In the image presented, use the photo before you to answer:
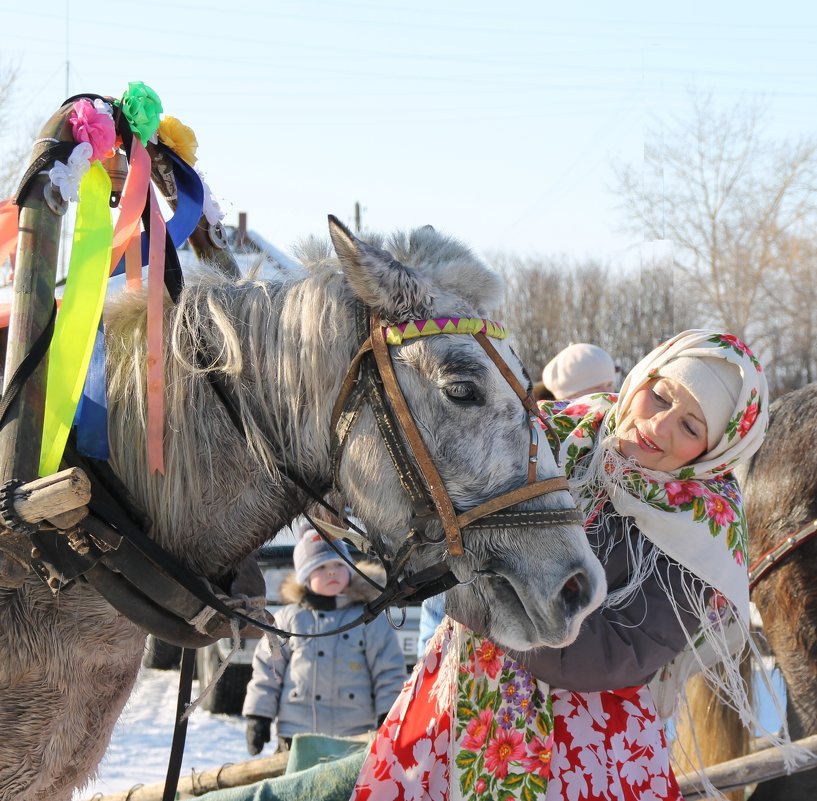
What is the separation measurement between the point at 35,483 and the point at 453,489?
0.75 metres

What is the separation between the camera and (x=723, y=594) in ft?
6.92

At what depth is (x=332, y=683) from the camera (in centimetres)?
A: 409

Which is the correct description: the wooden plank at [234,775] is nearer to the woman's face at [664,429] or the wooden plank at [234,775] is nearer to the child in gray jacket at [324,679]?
the child in gray jacket at [324,679]

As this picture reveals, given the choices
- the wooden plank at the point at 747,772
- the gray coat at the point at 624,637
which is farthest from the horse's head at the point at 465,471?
the wooden plank at the point at 747,772

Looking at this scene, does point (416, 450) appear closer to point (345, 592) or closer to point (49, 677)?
point (49, 677)

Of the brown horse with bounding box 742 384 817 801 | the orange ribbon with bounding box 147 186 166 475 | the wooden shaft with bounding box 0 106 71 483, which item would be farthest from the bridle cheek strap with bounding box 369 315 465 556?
the brown horse with bounding box 742 384 817 801

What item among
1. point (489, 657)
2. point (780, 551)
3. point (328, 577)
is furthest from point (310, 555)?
point (489, 657)

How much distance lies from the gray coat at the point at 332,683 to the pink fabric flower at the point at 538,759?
7.03ft

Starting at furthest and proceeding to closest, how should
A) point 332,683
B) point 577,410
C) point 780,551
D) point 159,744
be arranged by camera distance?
1. point 159,744
2. point 332,683
3. point 780,551
4. point 577,410

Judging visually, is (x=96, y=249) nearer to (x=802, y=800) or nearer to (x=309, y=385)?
(x=309, y=385)

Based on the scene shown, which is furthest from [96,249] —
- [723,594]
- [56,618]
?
[723,594]

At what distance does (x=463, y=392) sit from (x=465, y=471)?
0.15m

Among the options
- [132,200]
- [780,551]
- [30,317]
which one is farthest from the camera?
[780,551]

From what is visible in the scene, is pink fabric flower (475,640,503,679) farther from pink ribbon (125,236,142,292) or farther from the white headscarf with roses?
pink ribbon (125,236,142,292)
